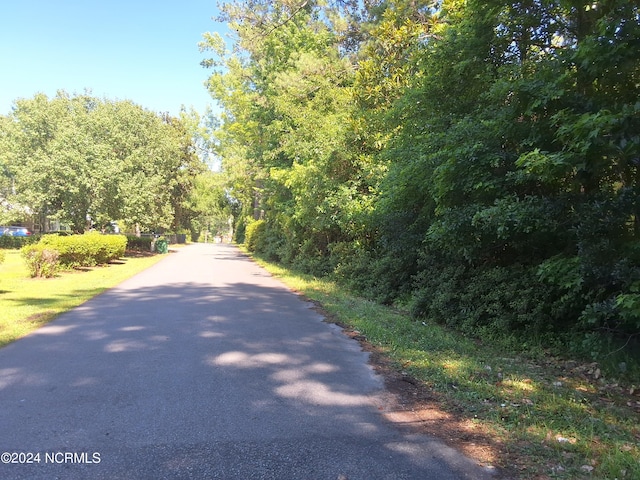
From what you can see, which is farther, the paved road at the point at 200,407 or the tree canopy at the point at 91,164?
the tree canopy at the point at 91,164

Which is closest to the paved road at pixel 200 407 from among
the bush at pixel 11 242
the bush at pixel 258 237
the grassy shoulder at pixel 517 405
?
the grassy shoulder at pixel 517 405

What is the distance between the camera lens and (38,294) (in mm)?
12305

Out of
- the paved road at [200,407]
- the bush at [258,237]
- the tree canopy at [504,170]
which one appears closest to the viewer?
the paved road at [200,407]

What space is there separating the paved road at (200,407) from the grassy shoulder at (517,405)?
0.42 metres

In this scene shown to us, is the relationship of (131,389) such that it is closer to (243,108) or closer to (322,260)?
(322,260)

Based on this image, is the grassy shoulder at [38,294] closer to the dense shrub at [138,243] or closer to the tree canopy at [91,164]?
the tree canopy at [91,164]

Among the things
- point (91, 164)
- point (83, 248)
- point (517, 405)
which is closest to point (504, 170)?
point (517, 405)

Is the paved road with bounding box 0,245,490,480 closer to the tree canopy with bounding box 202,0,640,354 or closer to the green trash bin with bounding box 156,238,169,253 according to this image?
the tree canopy with bounding box 202,0,640,354

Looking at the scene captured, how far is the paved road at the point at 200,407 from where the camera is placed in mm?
3447

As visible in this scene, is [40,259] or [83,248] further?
[83,248]

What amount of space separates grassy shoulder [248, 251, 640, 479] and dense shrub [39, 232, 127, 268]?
48.6ft

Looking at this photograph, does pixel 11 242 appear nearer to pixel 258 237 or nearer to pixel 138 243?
pixel 138 243

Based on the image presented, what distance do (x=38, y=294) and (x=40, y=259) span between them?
3835 millimetres

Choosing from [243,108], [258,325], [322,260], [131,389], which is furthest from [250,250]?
[131,389]
